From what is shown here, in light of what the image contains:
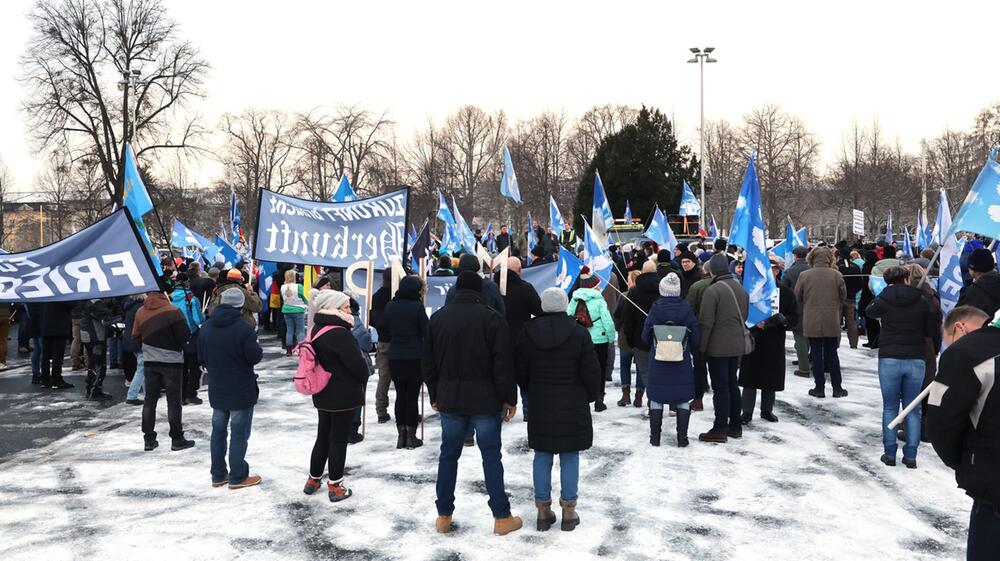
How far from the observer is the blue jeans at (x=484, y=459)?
17.3 feet

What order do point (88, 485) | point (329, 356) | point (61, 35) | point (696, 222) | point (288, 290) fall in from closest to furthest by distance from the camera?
1. point (329, 356)
2. point (88, 485)
3. point (288, 290)
4. point (696, 222)
5. point (61, 35)

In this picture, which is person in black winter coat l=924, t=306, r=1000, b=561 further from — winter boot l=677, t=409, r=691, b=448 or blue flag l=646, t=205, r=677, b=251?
blue flag l=646, t=205, r=677, b=251

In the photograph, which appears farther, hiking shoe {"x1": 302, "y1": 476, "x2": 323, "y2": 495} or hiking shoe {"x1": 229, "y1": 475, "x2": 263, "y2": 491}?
hiking shoe {"x1": 229, "y1": 475, "x2": 263, "y2": 491}

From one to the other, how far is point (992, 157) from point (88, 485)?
8.79 meters

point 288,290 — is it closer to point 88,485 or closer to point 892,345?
point 88,485

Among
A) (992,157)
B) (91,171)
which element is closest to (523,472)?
(992,157)

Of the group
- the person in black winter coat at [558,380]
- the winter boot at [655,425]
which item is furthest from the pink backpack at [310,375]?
the winter boot at [655,425]

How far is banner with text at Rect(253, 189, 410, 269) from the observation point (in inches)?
337

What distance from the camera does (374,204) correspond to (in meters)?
9.07

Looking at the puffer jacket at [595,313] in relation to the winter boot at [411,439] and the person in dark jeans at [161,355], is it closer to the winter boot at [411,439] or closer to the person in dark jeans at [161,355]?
the winter boot at [411,439]

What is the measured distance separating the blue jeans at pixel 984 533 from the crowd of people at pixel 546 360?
0.01 metres

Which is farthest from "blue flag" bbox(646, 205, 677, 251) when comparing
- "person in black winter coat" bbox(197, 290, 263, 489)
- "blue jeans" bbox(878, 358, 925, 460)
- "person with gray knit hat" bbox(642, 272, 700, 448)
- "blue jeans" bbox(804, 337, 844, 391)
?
"person in black winter coat" bbox(197, 290, 263, 489)

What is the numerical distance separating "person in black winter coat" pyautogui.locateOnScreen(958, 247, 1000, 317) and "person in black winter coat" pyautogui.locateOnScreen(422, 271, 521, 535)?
4.67m

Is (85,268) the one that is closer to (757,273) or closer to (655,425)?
(655,425)
